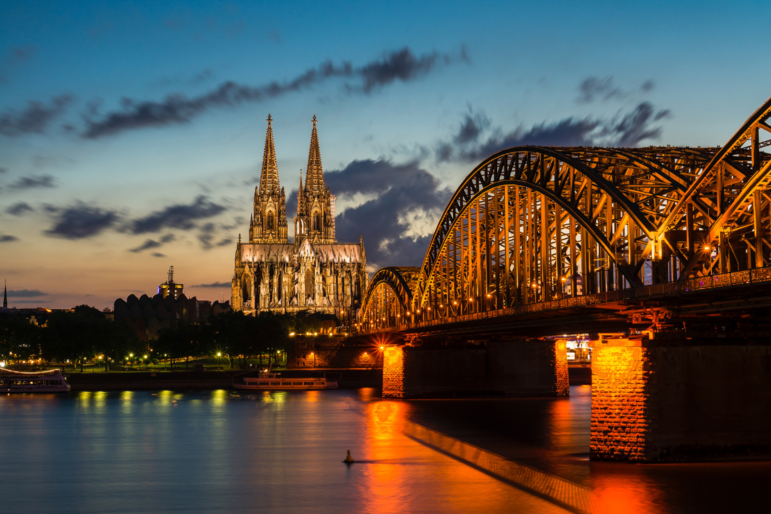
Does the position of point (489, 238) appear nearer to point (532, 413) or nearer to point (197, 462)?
point (532, 413)

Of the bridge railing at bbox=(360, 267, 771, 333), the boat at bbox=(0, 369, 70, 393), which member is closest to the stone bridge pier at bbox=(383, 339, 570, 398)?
the bridge railing at bbox=(360, 267, 771, 333)

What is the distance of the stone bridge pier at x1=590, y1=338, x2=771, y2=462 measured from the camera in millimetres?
38625

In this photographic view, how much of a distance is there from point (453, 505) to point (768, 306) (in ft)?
48.3

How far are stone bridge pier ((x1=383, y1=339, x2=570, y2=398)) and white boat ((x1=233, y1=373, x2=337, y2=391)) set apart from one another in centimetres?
3425

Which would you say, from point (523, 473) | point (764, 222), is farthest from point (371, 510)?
point (764, 222)

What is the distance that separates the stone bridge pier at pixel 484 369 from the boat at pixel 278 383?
34215mm

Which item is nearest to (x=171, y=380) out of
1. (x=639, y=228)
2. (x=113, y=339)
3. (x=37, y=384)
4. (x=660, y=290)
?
(x=37, y=384)

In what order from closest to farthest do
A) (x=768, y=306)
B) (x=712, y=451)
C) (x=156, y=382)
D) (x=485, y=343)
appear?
(x=768, y=306) → (x=712, y=451) → (x=485, y=343) → (x=156, y=382)

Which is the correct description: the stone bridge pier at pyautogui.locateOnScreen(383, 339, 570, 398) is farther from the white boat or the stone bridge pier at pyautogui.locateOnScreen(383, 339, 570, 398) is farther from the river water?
the white boat

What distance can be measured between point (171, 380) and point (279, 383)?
15.3 metres

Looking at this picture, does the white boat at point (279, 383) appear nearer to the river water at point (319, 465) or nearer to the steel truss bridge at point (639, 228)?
the river water at point (319, 465)

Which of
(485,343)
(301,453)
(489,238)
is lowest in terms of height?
(301,453)

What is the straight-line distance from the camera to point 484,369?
92.9 metres

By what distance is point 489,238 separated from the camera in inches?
2955
